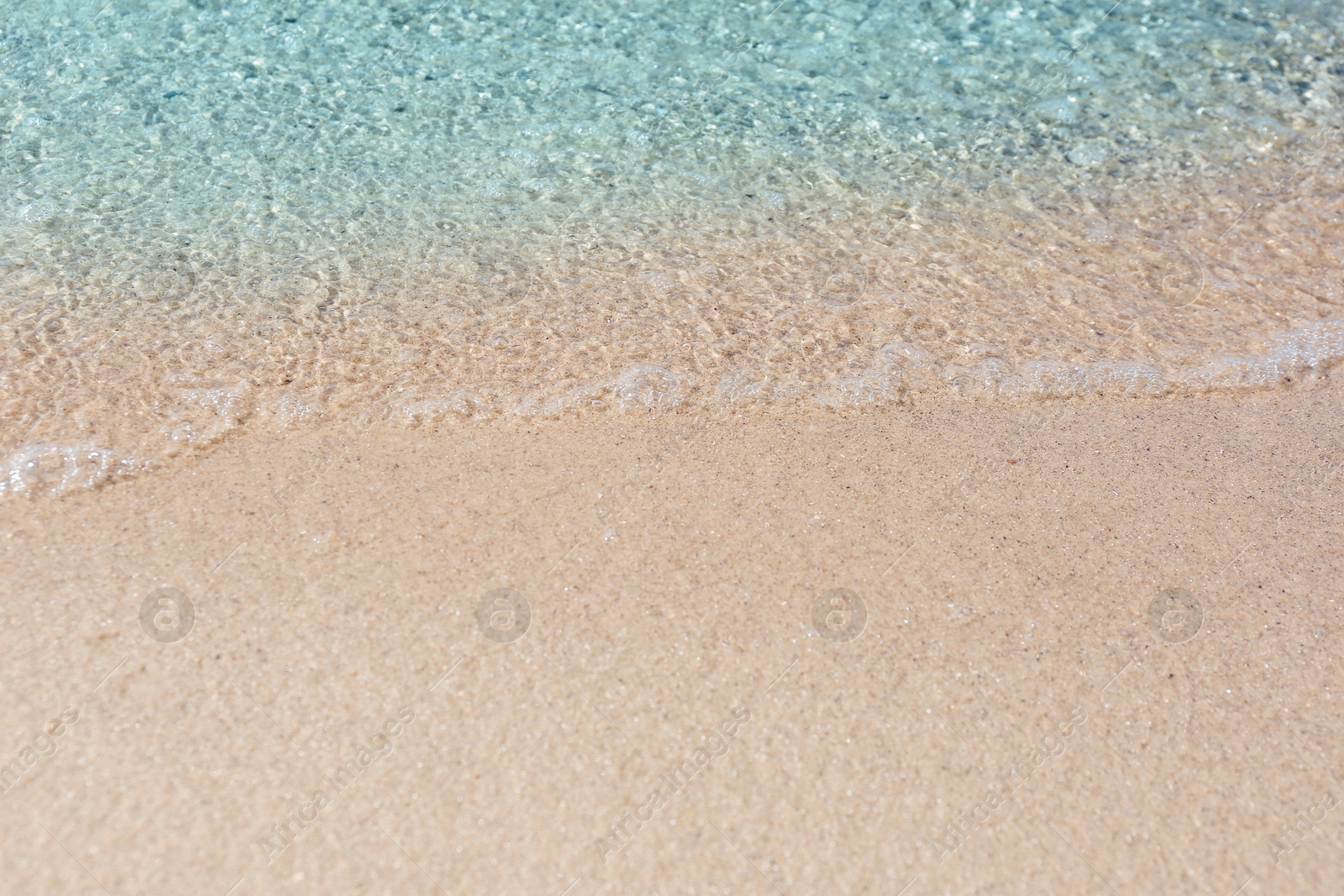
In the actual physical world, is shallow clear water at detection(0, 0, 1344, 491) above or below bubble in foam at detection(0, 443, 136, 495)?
below

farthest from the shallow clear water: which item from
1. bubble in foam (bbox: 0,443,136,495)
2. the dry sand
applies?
the dry sand

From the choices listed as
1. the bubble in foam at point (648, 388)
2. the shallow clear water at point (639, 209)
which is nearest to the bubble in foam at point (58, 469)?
the shallow clear water at point (639, 209)

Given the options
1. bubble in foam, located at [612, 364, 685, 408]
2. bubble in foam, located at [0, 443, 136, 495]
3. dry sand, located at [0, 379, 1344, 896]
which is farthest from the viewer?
bubble in foam, located at [612, 364, 685, 408]

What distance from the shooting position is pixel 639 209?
3.76 m

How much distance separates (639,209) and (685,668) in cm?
216

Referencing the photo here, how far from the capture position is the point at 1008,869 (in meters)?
1.76

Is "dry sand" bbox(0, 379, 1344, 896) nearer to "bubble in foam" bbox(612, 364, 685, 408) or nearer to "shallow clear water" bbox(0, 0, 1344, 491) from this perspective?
"bubble in foam" bbox(612, 364, 685, 408)

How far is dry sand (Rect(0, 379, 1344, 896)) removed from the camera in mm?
1763

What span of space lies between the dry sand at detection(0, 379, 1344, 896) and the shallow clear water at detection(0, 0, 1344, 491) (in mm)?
300

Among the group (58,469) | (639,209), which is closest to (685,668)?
(58,469)

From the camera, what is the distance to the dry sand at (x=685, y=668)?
69.4 inches

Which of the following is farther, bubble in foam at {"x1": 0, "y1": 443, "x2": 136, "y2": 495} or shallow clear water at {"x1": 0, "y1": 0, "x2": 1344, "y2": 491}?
shallow clear water at {"x1": 0, "y1": 0, "x2": 1344, "y2": 491}

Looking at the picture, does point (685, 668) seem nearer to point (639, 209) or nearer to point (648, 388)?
point (648, 388)

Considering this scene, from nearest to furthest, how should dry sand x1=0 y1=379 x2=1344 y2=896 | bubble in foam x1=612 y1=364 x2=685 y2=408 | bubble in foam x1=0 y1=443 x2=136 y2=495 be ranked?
dry sand x1=0 y1=379 x2=1344 y2=896, bubble in foam x1=0 y1=443 x2=136 y2=495, bubble in foam x1=612 y1=364 x2=685 y2=408
